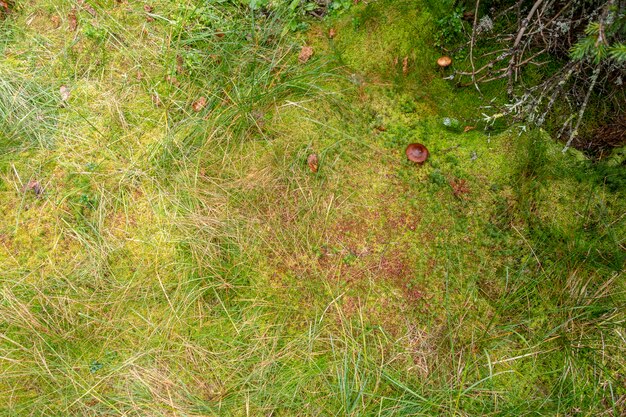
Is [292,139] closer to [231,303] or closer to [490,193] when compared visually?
[231,303]

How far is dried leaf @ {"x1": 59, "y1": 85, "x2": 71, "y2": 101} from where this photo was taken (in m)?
3.01

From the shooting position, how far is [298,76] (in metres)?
2.78

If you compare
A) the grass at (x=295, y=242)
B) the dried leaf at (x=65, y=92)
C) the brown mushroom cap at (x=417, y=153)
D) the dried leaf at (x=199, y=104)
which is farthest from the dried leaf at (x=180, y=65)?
the brown mushroom cap at (x=417, y=153)

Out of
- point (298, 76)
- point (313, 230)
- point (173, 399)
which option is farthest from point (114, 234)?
point (298, 76)

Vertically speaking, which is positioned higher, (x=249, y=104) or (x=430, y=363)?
(x=249, y=104)

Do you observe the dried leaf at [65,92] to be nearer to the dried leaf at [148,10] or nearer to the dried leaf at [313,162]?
the dried leaf at [148,10]

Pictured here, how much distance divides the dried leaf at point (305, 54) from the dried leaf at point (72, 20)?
187 centimetres

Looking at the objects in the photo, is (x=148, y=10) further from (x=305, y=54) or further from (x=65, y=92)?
(x=305, y=54)

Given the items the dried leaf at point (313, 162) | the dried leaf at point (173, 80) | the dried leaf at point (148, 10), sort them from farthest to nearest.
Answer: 1. the dried leaf at point (148, 10)
2. the dried leaf at point (173, 80)
3. the dried leaf at point (313, 162)

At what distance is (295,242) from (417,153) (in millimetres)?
906

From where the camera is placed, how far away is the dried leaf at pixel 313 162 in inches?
101

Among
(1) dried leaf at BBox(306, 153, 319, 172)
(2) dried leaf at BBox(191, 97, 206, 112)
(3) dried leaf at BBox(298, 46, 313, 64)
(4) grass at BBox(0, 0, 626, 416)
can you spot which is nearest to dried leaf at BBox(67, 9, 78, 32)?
(4) grass at BBox(0, 0, 626, 416)

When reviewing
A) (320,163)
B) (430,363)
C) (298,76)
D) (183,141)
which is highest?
(298,76)

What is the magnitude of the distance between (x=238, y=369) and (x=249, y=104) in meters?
1.66
